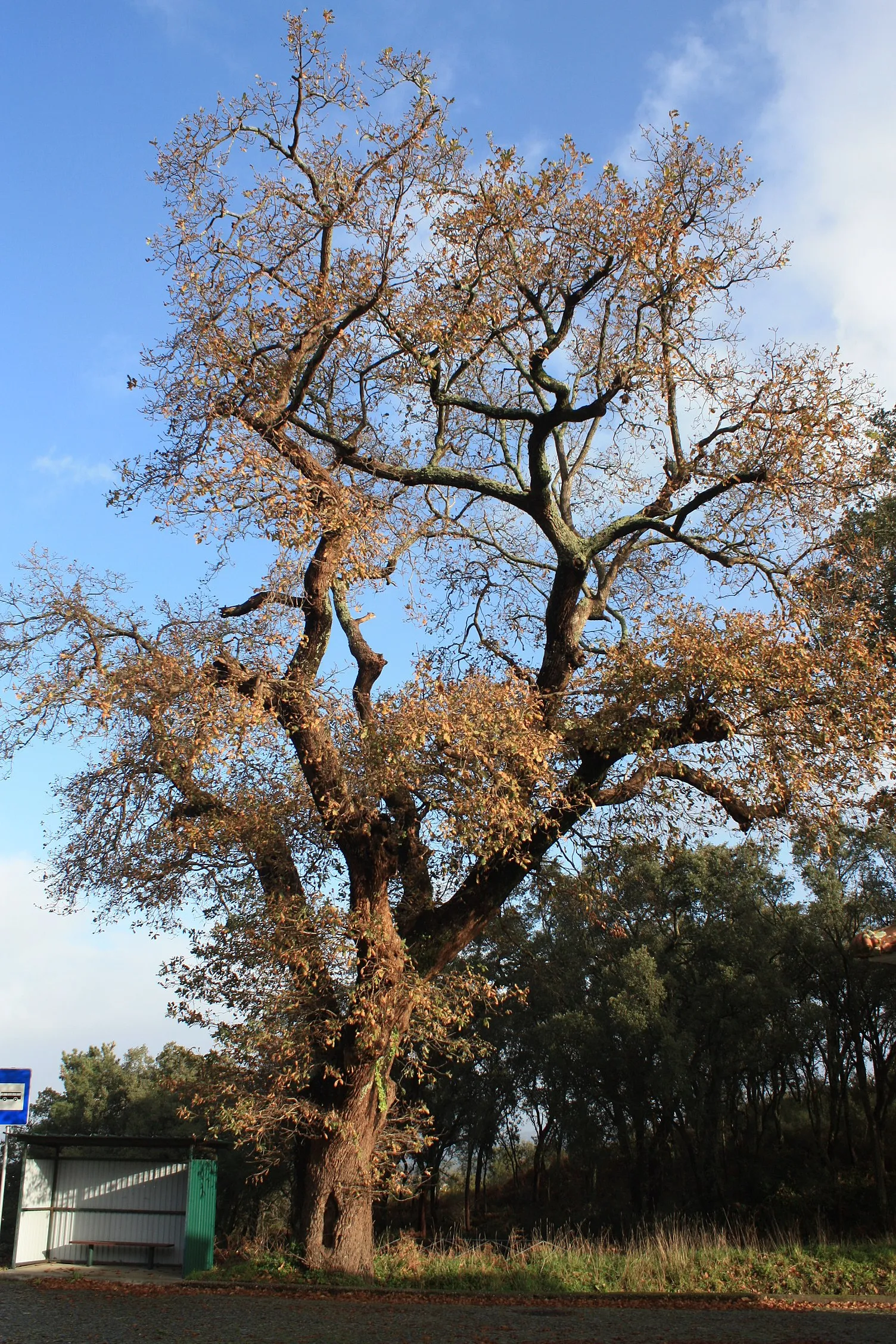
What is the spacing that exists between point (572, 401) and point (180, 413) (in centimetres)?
539

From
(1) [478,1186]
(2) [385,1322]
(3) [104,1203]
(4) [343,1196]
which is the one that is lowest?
(1) [478,1186]

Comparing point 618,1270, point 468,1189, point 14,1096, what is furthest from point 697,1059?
point 14,1096

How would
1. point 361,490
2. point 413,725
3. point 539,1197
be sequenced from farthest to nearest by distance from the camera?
point 539,1197 < point 361,490 < point 413,725

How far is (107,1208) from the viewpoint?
15266 millimetres

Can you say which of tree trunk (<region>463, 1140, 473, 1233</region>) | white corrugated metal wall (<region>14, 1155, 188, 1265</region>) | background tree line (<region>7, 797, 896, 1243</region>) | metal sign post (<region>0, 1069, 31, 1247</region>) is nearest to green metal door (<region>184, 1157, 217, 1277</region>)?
white corrugated metal wall (<region>14, 1155, 188, 1265</region>)

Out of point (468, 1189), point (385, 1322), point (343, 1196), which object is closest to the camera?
point (385, 1322)

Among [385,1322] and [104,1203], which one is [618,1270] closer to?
[385,1322]

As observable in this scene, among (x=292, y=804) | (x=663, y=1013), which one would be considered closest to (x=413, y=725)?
(x=292, y=804)

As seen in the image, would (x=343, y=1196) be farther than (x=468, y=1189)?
No

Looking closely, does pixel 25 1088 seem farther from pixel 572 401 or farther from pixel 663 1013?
pixel 663 1013

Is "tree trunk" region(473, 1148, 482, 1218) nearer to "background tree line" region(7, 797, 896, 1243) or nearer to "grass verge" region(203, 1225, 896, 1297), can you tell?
"background tree line" region(7, 797, 896, 1243)

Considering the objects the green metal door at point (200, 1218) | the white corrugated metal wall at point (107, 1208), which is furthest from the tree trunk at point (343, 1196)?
the white corrugated metal wall at point (107, 1208)

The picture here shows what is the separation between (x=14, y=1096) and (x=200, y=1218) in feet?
10.5

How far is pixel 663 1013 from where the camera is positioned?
80.5 feet
